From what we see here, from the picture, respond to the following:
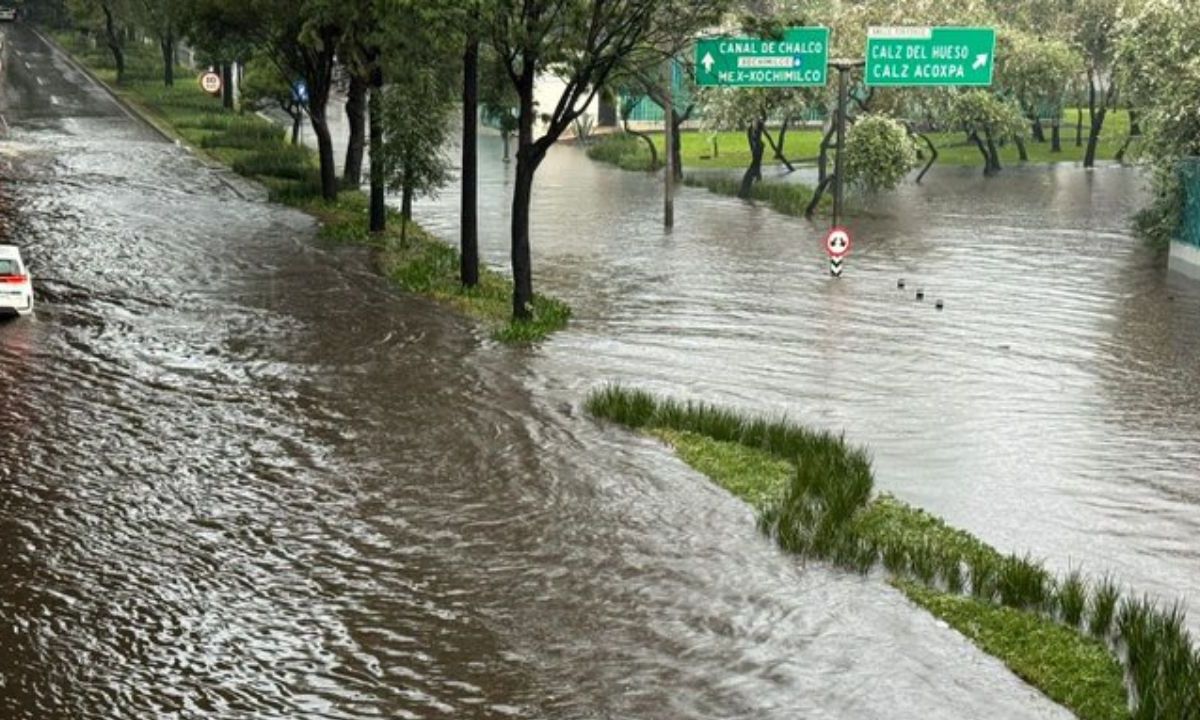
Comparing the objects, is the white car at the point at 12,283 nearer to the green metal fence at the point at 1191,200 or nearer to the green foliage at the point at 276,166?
the green foliage at the point at 276,166

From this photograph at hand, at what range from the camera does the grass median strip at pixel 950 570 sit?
1225 centimetres

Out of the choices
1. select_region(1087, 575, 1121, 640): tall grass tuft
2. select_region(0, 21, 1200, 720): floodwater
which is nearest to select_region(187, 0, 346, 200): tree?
select_region(0, 21, 1200, 720): floodwater

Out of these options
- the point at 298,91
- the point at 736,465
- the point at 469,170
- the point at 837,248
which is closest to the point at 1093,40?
the point at 298,91

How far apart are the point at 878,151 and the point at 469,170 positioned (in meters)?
20.5

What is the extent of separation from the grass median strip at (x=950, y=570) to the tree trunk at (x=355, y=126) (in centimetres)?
2003

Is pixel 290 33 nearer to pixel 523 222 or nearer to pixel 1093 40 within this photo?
pixel 523 222

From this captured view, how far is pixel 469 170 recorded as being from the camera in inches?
1180

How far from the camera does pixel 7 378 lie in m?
22.2

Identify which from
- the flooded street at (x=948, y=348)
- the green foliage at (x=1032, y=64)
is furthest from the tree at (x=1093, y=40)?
the flooded street at (x=948, y=348)

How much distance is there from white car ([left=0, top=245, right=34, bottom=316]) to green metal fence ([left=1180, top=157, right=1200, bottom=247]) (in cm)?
2747

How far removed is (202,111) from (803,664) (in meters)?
59.1

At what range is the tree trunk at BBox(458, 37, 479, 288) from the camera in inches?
1136

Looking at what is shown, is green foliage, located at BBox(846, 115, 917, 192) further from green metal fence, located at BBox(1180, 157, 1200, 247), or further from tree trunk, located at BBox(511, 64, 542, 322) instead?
tree trunk, located at BBox(511, 64, 542, 322)

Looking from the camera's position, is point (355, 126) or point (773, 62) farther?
A: point (355, 126)
